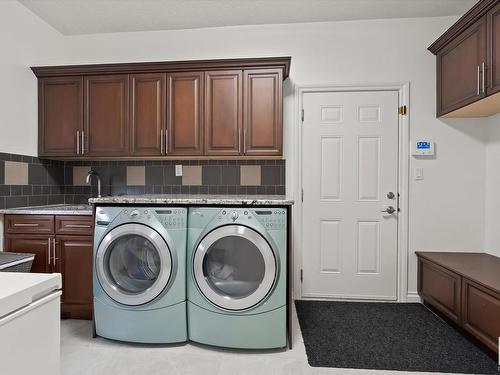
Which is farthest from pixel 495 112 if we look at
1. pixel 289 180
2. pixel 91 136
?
pixel 91 136

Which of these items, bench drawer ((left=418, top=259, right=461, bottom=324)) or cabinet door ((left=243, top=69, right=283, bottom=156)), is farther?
cabinet door ((left=243, top=69, right=283, bottom=156))

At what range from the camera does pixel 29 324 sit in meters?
0.73

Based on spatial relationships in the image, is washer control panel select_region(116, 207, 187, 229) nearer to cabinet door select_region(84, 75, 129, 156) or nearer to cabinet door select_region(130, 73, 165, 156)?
cabinet door select_region(130, 73, 165, 156)

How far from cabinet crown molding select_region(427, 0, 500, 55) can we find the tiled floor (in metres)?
2.58

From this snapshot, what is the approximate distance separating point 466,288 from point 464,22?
6.68ft

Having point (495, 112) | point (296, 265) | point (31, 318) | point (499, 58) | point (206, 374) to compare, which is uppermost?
point (499, 58)

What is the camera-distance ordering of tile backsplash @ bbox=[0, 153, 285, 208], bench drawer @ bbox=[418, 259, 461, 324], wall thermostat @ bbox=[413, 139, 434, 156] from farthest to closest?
1. tile backsplash @ bbox=[0, 153, 285, 208]
2. wall thermostat @ bbox=[413, 139, 434, 156]
3. bench drawer @ bbox=[418, 259, 461, 324]

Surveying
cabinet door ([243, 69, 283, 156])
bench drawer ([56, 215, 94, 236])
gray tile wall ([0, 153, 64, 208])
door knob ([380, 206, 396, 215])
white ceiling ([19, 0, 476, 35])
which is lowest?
bench drawer ([56, 215, 94, 236])

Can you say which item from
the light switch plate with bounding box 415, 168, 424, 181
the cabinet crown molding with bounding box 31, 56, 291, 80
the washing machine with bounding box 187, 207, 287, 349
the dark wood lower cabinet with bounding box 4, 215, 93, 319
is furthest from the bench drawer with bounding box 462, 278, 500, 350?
the dark wood lower cabinet with bounding box 4, 215, 93, 319

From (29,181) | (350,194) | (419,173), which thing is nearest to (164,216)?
(29,181)

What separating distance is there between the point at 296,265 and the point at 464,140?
1985 millimetres

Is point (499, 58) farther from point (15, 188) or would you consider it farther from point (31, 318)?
point (15, 188)

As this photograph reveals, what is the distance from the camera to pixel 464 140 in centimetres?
264

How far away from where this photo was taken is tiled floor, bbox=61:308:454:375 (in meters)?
1.74
